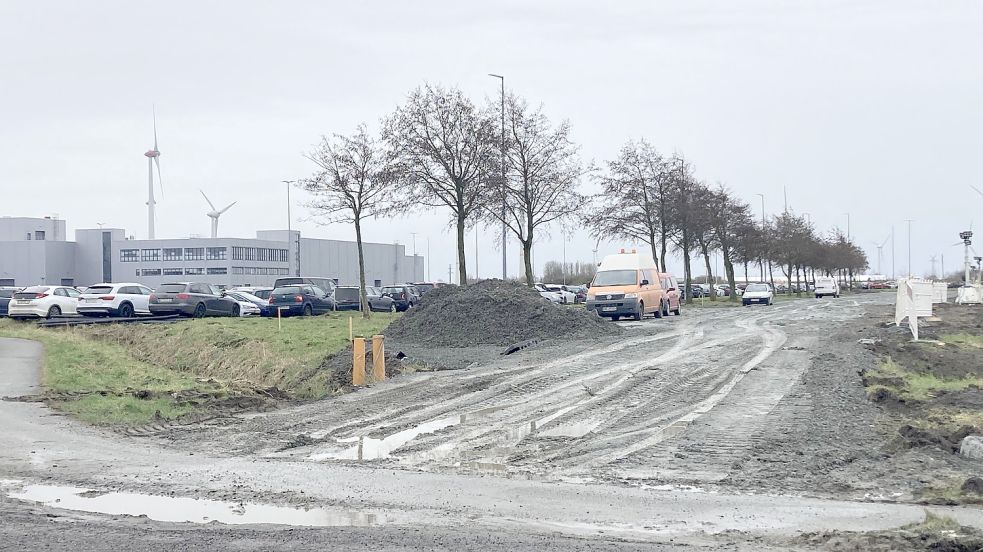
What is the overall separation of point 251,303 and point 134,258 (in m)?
70.1

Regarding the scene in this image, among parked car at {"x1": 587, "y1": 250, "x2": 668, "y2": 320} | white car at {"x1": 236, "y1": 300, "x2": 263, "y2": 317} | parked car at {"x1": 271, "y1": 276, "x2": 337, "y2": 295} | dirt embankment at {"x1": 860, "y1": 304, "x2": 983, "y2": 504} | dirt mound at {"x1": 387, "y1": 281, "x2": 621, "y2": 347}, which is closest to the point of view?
dirt embankment at {"x1": 860, "y1": 304, "x2": 983, "y2": 504}

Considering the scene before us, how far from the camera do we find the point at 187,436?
11.9m

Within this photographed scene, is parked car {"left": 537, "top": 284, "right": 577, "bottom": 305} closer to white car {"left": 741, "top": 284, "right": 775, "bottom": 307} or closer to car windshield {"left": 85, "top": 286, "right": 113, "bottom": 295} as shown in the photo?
white car {"left": 741, "top": 284, "right": 775, "bottom": 307}

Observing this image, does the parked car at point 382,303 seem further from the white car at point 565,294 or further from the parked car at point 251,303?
the white car at point 565,294

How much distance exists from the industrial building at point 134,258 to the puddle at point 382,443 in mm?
90757

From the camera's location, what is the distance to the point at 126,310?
37.5m

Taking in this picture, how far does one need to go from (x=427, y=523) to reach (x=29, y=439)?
6.52 meters

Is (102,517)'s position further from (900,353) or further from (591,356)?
(900,353)

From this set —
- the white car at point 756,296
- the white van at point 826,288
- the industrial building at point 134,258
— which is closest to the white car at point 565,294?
the white car at point 756,296

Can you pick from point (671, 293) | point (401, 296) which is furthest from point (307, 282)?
point (671, 293)

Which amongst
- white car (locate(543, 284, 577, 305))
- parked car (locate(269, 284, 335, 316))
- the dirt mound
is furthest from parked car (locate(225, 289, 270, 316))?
white car (locate(543, 284, 577, 305))

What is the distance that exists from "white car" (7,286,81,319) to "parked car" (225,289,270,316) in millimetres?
7509

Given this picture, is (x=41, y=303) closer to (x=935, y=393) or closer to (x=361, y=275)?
(x=361, y=275)

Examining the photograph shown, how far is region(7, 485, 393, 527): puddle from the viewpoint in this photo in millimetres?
7289
